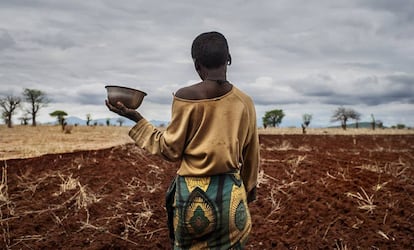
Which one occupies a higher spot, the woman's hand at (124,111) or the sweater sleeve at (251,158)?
the woman's hand at (124,111)

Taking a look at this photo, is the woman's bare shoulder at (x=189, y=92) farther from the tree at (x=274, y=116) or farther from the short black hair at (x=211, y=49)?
the tree at (x=274, y=116)

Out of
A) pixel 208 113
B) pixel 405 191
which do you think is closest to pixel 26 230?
pixel 208 113

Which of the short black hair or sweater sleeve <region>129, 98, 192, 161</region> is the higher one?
the short black hair

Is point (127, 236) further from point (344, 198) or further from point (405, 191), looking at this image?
point (405, 191)

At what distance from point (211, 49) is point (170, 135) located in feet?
1.38

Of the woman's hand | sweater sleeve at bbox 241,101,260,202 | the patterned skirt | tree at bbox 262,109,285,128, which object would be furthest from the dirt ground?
tree at bbox 262,109,285,128

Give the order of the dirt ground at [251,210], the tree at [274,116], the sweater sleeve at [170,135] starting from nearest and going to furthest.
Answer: the sweater sleeve at [170,135]
the dirt ground at [251,210]
the tree at [274,116]

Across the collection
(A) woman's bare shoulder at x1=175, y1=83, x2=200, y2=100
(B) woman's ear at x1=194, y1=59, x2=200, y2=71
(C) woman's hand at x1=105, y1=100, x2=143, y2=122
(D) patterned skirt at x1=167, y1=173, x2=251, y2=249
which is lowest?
(D) patterned skirt at x1=167, y1=173, x2=251, y2=249

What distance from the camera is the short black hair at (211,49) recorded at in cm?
188

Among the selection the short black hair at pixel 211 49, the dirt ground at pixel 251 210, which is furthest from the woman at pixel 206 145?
the dirt ground at pixel 251 210

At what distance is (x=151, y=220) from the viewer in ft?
13.7

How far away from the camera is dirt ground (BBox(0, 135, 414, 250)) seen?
367 cm

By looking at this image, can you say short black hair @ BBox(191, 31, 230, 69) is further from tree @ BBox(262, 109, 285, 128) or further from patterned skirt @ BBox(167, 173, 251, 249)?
tree @ BBox(262, 109, 285, 128)

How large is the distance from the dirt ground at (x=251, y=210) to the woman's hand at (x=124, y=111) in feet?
6.29
